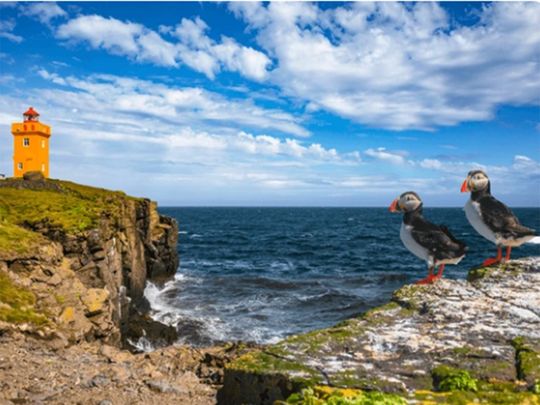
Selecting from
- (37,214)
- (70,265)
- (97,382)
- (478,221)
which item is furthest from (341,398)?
(37,214)

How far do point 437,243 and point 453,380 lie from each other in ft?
12.8

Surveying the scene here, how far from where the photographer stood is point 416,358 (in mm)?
4699

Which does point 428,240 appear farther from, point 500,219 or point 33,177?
point 33,177

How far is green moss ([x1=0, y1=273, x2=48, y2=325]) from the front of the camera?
40.1ft

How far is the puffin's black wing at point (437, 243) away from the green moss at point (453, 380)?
11.9 feet

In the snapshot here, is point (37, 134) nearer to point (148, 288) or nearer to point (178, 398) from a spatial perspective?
point (148, 288)

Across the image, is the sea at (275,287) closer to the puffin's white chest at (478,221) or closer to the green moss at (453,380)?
the puffin's white chest at (478,221)

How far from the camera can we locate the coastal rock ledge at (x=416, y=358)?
4.10 m

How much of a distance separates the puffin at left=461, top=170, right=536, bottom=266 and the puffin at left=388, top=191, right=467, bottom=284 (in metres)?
0.60

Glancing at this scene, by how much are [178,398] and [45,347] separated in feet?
14.5

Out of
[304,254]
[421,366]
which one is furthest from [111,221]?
[304,254]

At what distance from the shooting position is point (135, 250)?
3212cm

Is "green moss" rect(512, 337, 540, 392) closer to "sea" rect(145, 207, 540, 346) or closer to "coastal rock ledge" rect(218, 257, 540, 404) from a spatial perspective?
"coastal rock ledge" rect(218, 257, 540, 404)

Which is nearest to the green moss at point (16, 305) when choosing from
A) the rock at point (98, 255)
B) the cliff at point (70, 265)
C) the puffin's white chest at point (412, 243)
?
the cliff at point (70, 265)
